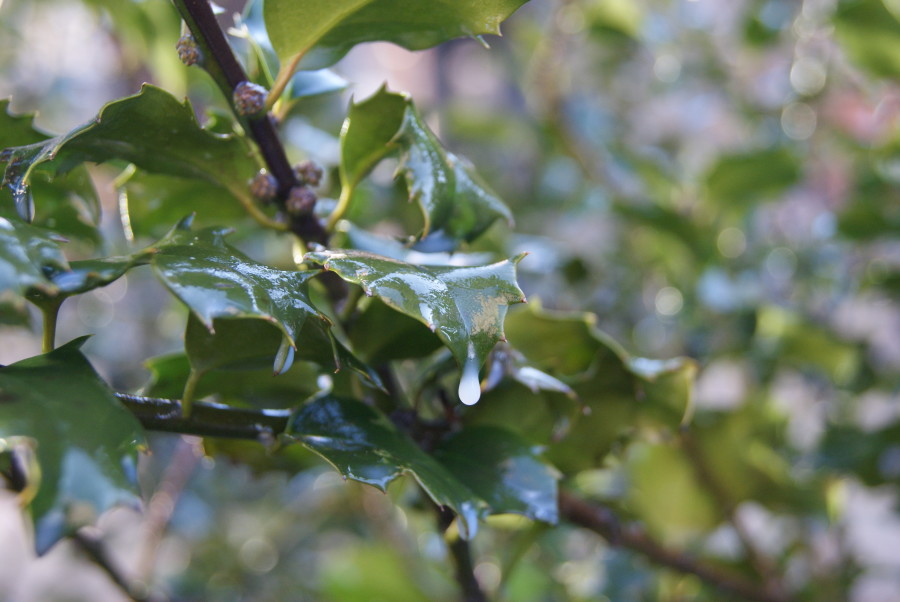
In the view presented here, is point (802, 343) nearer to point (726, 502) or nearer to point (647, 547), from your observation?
point (726, 502)

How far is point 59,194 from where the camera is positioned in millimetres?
428

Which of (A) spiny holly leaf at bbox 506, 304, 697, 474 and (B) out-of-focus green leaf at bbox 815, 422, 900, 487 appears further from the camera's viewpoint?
(B) out-of-focus green leaf at bbox 815, 422, 900, 487

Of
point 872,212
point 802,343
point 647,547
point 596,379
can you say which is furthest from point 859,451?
point 596,379

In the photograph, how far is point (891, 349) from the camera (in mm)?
1534

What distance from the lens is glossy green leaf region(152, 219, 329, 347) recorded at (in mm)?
Answer: 256

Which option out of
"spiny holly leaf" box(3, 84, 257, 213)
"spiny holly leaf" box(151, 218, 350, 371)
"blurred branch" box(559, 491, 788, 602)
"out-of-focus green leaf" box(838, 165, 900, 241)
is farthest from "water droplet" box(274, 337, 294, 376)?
"out-of-focus green leaf" box(838, 165, 900, 241)

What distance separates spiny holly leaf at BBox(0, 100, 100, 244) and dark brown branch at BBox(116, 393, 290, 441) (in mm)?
128

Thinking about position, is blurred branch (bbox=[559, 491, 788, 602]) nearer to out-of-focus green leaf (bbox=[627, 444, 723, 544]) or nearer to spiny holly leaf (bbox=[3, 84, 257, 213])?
out-of-focus green leaf (bbox=[627, 444, 723, 544])

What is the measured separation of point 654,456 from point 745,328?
17 centimetres

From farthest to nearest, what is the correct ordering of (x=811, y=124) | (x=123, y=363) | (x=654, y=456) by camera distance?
(x=123, y=363) < (x=811, y=124) < (x=654, y=456)

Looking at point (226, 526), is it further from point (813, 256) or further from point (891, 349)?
point (891, 349)

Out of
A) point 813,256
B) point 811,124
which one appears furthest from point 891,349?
point 813,256

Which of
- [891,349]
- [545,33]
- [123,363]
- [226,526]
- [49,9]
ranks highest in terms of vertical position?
[49,9]

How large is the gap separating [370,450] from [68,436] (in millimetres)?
117
